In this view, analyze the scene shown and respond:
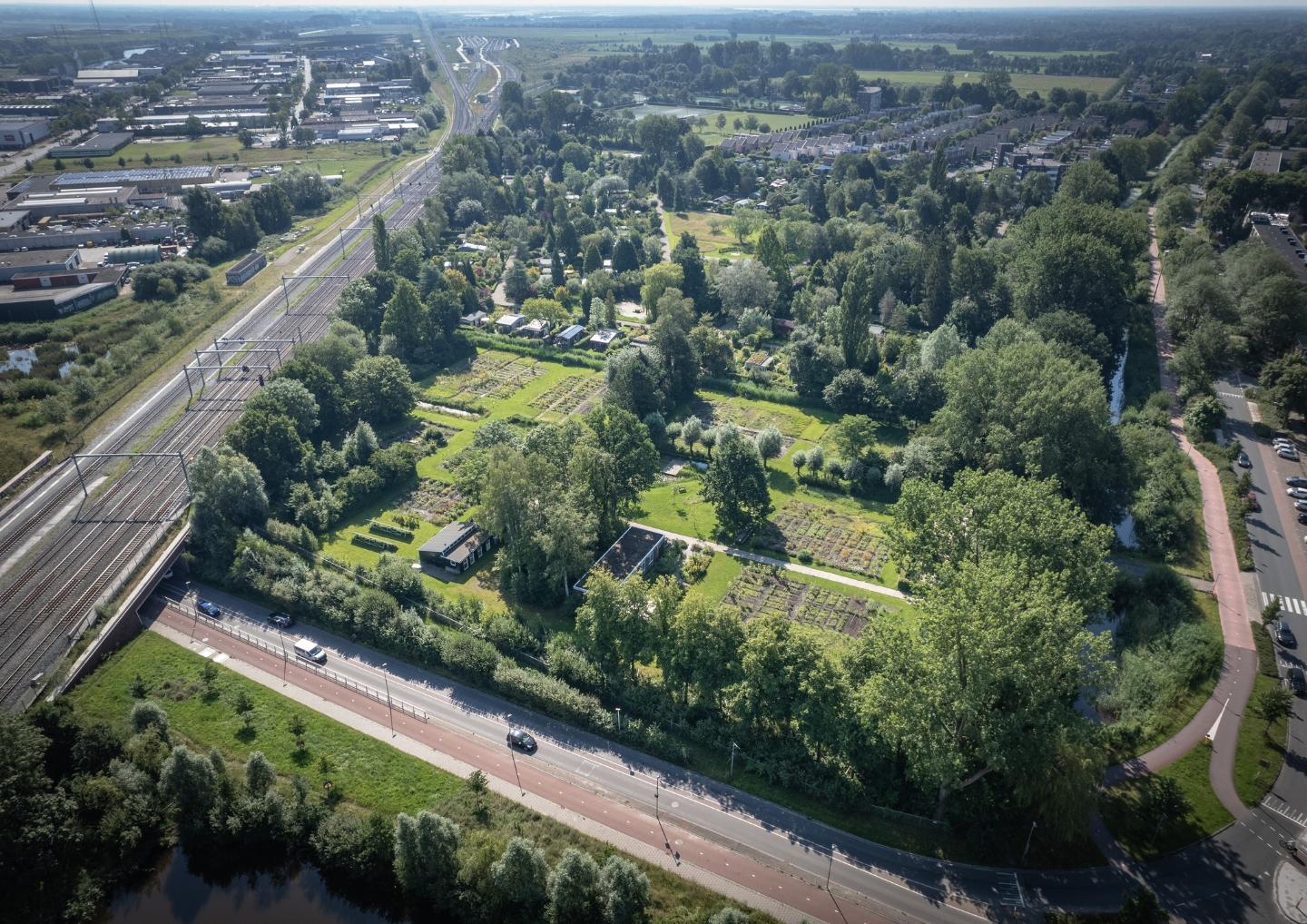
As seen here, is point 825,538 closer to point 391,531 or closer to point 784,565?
point 784,565

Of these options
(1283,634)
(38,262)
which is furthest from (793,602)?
(38,262)

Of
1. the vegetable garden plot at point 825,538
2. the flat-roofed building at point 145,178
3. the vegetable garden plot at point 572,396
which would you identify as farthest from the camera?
the flat-roofed building at point 145,178

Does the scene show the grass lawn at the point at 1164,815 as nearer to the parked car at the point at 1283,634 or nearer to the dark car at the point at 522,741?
the parked car at the point at 1283,634

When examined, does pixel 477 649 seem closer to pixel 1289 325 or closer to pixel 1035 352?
pixel 1035 352

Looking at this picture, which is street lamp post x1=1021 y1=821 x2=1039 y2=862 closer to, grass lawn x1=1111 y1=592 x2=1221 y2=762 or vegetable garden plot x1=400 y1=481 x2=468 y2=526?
grass lawn x1=1111 y1=592 x2=1221 y2=762

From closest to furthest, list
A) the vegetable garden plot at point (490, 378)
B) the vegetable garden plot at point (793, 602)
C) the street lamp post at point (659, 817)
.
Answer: the street lamp post at point (659, 817), the vegetable garden plot at point (793, 602), the vegetable garden plot at point (490, 378)

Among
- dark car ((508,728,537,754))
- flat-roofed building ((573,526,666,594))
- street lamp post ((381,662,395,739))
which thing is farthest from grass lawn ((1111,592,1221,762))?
street lamp post ((381,662,395,739))

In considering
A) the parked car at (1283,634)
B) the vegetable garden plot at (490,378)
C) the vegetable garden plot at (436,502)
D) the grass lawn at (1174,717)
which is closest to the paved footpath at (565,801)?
the grass lawn at (1174,717)
